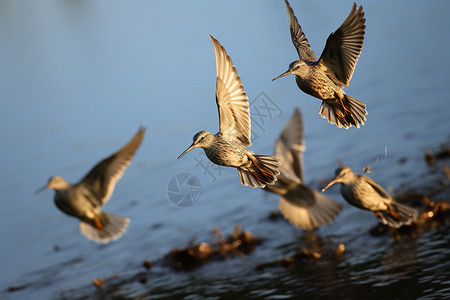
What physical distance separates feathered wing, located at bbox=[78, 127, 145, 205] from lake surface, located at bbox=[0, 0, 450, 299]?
5.95 ft

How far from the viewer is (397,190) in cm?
1126

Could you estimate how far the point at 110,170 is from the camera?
9.25 meters

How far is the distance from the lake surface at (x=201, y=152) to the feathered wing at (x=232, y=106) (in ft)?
10.6

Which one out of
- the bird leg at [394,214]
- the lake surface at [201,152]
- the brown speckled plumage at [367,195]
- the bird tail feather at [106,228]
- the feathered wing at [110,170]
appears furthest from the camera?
the bird tail feather at [106,228]

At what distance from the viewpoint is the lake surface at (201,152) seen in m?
9.55

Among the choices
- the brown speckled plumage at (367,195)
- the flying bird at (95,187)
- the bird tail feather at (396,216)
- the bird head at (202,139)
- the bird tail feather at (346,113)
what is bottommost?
the bird tail feather at (396,216)

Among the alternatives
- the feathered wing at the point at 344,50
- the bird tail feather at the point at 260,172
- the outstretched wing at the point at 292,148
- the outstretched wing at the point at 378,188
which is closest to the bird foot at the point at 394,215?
the outstretched wing at the point at 378,188

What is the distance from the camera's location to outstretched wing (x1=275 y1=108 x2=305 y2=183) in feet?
34.4

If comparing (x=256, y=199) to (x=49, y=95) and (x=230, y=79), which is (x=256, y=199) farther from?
(x=49, y=95)

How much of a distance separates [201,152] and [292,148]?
204 centimetres

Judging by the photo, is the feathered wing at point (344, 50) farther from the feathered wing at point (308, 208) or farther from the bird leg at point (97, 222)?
the bird leg at point (97, 222)

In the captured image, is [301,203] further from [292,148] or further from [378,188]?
[378,188]

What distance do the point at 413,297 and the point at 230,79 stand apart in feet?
11.8

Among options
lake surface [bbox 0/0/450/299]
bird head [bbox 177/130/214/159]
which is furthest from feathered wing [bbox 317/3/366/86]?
lake surface [bbox 0/0/450/299]
